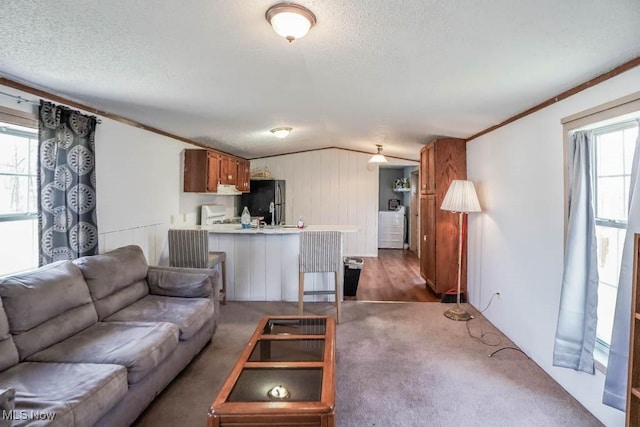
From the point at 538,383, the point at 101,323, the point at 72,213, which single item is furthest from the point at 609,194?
the point at 72,213

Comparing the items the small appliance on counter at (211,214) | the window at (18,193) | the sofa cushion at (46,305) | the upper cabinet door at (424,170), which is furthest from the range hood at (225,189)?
the upper cabinet door at (424,170)

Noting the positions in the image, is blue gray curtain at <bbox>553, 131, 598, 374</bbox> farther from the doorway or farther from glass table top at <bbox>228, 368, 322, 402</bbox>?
the doorway

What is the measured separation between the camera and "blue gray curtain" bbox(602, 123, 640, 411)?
1731 millimetres

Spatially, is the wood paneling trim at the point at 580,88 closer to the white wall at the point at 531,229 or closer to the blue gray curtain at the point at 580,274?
the white wall at the point at 531,229

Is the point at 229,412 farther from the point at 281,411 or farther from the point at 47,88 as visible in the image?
the point at 47,88

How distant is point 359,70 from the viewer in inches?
97.5

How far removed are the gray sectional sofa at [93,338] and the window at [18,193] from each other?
0.40 m

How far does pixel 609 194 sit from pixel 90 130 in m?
3.90

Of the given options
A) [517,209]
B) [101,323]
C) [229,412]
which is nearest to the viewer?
[229,412]

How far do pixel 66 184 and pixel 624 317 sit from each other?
3.73 metres

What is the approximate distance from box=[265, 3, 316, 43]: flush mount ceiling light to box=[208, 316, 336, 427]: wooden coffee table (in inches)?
69.8

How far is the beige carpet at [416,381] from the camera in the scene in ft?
7.07

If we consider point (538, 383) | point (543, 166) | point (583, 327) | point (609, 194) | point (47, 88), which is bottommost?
point (538, 383)

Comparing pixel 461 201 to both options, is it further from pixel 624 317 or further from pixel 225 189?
pixel 225 189
